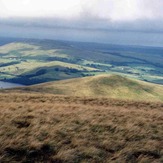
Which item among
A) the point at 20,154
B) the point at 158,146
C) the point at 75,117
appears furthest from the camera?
the point at 75,117

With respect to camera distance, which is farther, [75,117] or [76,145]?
[75,117]

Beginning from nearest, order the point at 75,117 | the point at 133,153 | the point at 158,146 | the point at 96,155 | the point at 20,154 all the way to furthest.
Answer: the point at 20,154 → the point at 96,155 → the point at 133,153 → the point at 158,146 → the point at 75,117

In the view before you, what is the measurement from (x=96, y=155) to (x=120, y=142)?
2814mm

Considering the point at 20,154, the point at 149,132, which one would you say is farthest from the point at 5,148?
the point at 149,132

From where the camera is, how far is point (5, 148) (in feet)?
55.8

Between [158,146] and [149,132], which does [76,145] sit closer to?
[158,146]

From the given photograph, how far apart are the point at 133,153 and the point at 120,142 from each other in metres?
1.34

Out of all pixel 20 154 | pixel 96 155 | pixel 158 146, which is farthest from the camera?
pixel 158 146

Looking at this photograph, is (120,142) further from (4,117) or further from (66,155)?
(4,117)

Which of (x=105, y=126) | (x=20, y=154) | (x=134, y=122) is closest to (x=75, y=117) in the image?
(x=105, y=126)

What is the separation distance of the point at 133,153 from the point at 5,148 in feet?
24.4

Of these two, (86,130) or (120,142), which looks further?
(86,130)

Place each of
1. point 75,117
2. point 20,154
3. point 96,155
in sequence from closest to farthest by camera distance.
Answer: point 20,154 → point 96,155 → point 75,117

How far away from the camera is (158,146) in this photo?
21.2 meters
